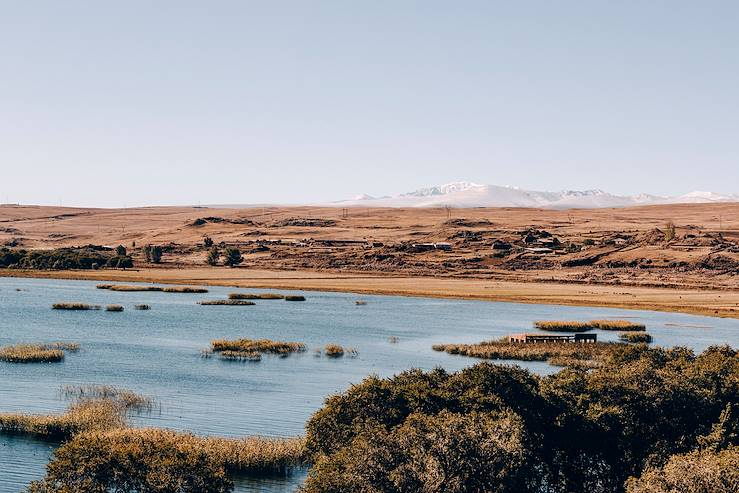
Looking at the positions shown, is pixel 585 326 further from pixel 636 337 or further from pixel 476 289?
pixel 476 289

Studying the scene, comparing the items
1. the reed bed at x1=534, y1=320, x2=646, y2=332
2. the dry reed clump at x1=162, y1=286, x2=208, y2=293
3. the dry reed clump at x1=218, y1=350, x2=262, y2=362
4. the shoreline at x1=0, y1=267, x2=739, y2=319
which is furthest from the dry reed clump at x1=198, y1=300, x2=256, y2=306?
the dry reed clump at x1=218, y1=350, x2=262, y2=362

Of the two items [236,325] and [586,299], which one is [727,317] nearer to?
[586,299]

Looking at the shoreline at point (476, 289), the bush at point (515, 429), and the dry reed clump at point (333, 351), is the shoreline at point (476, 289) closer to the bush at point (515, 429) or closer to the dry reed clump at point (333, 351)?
the dry reed clump at point (333, 351)

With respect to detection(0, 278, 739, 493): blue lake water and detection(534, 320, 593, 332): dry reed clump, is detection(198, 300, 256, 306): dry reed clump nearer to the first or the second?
detection(0, 278, 739, 493): blue lake water

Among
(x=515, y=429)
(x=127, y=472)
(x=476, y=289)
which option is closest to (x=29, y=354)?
(x=127, y=472)

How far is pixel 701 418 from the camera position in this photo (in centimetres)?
5228

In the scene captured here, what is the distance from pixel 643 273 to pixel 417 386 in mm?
155328

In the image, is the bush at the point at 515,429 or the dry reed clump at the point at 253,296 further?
the dry reed clump at the point at 253,296

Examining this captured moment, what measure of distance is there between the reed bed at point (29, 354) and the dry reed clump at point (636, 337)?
57.2 meters

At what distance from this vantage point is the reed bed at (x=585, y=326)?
116562mm

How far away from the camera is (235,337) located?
10175 centimetres

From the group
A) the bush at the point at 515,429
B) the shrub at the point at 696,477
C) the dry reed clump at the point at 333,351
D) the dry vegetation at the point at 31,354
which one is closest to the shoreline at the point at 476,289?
the dry reed clump at the point at 333,351

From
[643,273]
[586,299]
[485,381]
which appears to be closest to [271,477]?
[485,381]

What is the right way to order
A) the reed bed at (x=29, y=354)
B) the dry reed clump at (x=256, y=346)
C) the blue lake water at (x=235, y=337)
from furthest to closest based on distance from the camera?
the dry reed clump at (x=256, y=346), the reed bed at (x=29, y=354), the blue lake water at (x=235, y=337)
